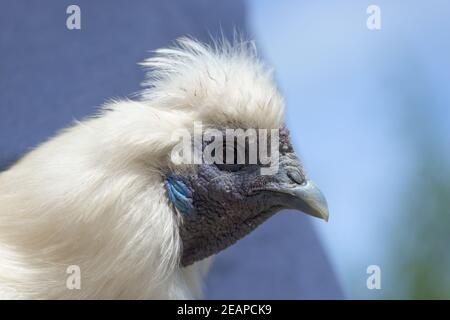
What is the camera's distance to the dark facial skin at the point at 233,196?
1.25m

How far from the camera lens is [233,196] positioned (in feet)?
4.16

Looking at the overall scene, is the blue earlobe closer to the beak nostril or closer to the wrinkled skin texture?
the wrinkled skin texture

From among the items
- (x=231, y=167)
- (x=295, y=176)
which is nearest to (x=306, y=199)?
(x=295, y=176)

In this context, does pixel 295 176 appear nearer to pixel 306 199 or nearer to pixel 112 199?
pixel 306 199

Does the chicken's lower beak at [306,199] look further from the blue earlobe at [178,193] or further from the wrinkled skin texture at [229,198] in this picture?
the blue earlobe at [178,193]

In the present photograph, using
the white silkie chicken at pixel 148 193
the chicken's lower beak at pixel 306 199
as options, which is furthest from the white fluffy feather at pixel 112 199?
the chicken's lower beak at pixel 306 199

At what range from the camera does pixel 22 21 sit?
215 centimetres

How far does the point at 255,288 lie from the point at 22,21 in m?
1.21

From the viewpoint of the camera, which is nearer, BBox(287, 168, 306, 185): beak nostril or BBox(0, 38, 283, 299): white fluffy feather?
BBox(0, 38, 283, 299): white fluffy feather

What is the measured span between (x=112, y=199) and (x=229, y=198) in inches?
9.1

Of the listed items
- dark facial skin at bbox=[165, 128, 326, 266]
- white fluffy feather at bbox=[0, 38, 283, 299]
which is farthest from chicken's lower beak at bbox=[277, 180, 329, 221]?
white fluffy feather at bbox=[0, 38, 283, 299]

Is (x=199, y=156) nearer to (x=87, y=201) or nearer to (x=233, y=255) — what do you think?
(x=87, y=201)

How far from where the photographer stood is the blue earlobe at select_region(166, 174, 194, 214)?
3.99ft
